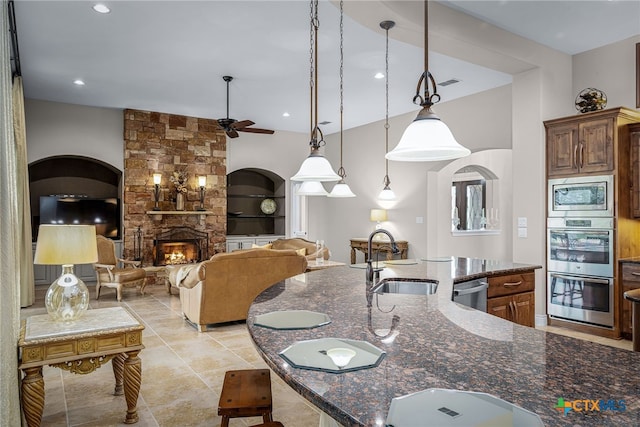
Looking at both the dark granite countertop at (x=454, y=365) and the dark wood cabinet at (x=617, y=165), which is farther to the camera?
the dark wood cabinet at (x=617, y=165)

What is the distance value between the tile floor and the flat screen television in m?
3.86

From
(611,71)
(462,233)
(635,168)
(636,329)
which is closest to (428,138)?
(636,329)

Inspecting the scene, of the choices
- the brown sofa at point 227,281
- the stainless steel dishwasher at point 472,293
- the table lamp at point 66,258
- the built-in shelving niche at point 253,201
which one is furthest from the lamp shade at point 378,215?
the table lamp at point 66,258

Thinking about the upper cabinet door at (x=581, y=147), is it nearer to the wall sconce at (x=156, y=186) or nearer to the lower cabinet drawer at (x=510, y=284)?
the lower cabinet drawer at (x=510, y=284)

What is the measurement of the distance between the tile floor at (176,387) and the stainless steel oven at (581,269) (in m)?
0.24

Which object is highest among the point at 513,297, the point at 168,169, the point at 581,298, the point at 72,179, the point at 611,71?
the point at 611,71

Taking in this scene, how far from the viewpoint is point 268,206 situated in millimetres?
10086

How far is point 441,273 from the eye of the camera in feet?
9.86

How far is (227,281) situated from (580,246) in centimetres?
392

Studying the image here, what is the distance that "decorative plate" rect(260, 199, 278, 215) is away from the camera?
1006 cm

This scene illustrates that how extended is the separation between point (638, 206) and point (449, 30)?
2.69 m

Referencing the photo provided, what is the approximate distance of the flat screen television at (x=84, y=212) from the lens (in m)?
7.57

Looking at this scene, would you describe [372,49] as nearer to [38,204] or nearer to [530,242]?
[530,242]

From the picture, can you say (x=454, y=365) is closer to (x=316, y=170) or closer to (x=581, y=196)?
(x=316, y=170)
